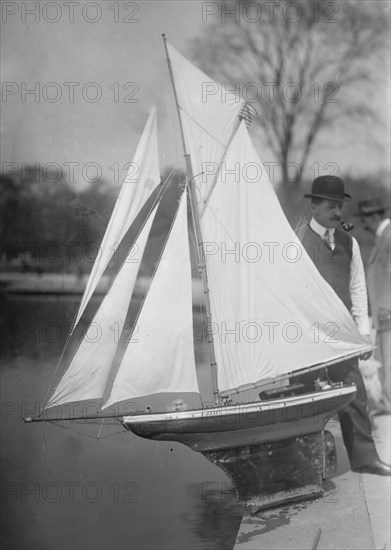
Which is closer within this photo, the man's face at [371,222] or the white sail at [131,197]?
the white sail at [131,197]

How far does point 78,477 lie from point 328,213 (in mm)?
1792

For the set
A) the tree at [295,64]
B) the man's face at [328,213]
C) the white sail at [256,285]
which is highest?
the tree at [295,64]

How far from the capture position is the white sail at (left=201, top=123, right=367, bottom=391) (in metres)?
4.55

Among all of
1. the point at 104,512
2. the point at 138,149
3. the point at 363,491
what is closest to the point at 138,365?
the point at 104,512

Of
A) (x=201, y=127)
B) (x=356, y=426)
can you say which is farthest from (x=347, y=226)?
(x=356, y=426)

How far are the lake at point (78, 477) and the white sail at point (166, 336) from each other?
259 mm

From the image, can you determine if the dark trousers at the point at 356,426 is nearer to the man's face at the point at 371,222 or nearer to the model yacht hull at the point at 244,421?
the model yacht hull at the point at 244,421

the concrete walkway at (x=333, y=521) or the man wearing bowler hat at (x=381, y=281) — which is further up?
the man wearing bowler hat at (x=381, y=281)

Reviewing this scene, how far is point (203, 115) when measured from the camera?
4539 mm

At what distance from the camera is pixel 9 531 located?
458cm

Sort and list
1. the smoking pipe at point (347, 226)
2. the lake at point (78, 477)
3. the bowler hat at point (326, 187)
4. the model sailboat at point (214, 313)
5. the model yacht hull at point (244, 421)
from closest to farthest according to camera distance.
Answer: the model yacht hull at point (244, 421) → the model sailboat at point (214, 313) → the lake at point (78, 477) → the bowler hat at point (326, 187) → the smoking pipe at point (347, 226)

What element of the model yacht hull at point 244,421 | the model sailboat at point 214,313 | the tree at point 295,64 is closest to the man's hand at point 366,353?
the model sailboat at point 214,313

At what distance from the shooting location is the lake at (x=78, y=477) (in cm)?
452

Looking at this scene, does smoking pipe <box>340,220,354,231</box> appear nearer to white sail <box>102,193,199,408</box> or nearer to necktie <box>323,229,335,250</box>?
necktie <box>323,229,335,250</box>
